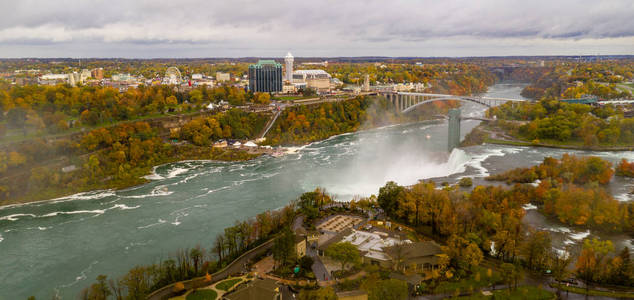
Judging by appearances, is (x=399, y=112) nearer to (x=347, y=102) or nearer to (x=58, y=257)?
(x=347, y=102)

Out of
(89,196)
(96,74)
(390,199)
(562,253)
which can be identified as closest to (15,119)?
(89,196)

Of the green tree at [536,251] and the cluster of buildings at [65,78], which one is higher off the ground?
Answer: the cluster of buildings at [65,78]

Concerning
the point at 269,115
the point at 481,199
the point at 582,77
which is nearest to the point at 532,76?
the point at 582,77

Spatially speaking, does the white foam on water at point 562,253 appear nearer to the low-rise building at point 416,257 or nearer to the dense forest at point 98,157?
the low-rise building at point 416,257

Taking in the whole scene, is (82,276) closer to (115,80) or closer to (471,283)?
(471,283)

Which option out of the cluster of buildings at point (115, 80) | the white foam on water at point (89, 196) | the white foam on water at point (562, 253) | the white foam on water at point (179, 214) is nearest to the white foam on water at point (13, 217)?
the white foam on water at point (89, 196)
